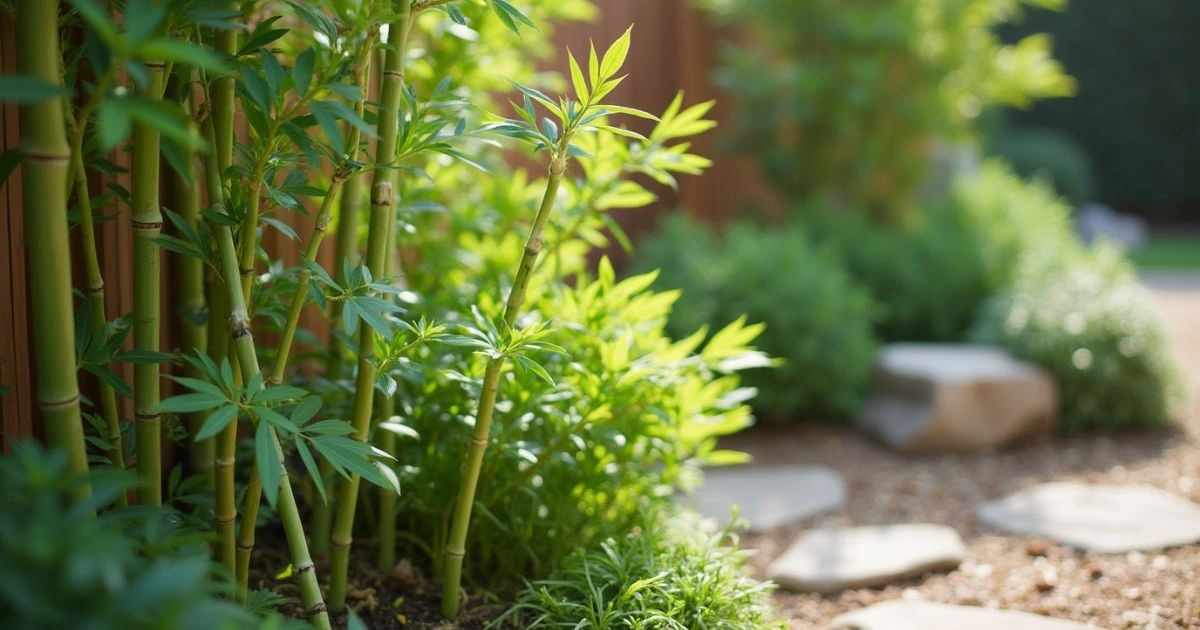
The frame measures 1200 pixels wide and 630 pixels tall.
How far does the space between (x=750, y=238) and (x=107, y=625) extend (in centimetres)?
350

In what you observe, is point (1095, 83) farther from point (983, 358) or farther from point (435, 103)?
point (435, 103)

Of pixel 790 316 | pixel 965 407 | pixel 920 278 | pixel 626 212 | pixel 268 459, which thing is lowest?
pixel 268 459

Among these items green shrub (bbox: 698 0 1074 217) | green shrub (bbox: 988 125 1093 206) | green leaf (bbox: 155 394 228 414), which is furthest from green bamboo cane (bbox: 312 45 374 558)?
green shrub (bbox: 988 125 1093 206)

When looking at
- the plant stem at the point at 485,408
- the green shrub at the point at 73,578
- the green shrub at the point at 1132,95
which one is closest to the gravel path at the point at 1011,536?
the plant stem at the point at 485,408

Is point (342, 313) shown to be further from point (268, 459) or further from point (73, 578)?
point (73, 578)

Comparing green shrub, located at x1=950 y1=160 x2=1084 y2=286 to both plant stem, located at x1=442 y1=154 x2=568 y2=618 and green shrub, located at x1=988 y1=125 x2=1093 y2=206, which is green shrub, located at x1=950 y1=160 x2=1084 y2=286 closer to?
plant stem, located at x1=442 y1=154 x2=568 y2=618

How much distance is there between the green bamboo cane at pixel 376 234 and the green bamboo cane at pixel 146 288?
289 mm

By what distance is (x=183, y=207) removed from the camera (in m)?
1.67

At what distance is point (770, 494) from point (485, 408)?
70.2 inches

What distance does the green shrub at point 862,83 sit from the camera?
189 inches

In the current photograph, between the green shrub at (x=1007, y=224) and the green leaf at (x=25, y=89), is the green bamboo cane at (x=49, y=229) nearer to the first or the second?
the green leaf at (x=25, y=89)

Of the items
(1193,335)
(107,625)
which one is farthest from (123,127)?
(1193,335)

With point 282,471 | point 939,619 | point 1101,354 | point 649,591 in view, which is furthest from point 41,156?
point 1101,354

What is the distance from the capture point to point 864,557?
2.42 meters
